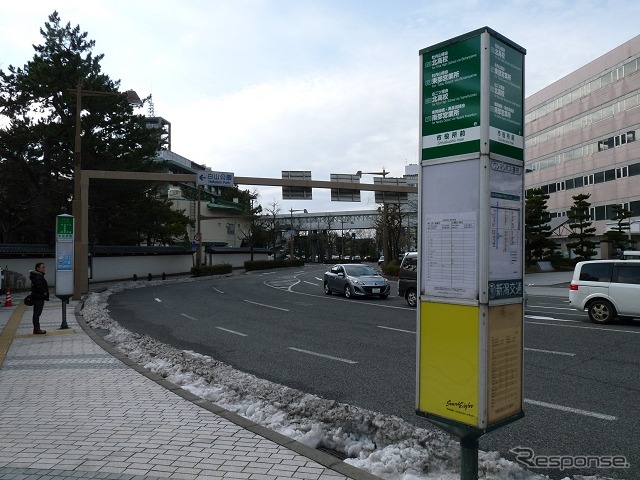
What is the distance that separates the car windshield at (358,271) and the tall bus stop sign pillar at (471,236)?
2034 cm

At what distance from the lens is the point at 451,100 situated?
3795mm

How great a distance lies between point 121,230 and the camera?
39562 mm

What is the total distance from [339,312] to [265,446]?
43.5ft

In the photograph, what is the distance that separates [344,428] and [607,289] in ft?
37.1

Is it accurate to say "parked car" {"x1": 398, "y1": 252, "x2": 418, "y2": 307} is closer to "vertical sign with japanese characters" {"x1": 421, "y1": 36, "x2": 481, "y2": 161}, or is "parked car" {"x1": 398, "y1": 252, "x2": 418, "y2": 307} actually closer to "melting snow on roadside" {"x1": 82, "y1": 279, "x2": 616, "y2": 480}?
"melting snow on roadside" {"x1": 82, "y1": 279, "x2": 616, "y2": 480}

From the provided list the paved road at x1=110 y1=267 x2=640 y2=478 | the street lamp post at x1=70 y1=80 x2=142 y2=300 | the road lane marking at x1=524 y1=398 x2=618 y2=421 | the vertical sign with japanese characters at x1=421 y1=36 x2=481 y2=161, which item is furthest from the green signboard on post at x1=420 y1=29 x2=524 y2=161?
the street lamp post at x1=70 y1=80 x2=142 y2=300

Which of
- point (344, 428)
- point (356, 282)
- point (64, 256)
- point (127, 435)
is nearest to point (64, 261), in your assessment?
point (64, 256)

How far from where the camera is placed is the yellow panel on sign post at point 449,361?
12.0 feet

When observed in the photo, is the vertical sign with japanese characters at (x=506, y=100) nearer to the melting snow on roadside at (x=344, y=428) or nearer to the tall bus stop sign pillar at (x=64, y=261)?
the melting snow on roadside at (x=344, y=428)

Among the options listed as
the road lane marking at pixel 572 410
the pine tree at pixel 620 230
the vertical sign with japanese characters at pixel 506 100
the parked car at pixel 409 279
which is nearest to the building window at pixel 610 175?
the pine tree at pixel 620 230

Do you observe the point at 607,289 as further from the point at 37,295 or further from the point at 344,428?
the point at 37,295

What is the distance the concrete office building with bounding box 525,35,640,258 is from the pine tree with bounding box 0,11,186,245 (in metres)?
28.9

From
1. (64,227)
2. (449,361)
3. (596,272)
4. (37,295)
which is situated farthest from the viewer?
(64,227)

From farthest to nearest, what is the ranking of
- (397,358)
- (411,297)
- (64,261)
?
(411,297) < (64,261) < (397,358)
